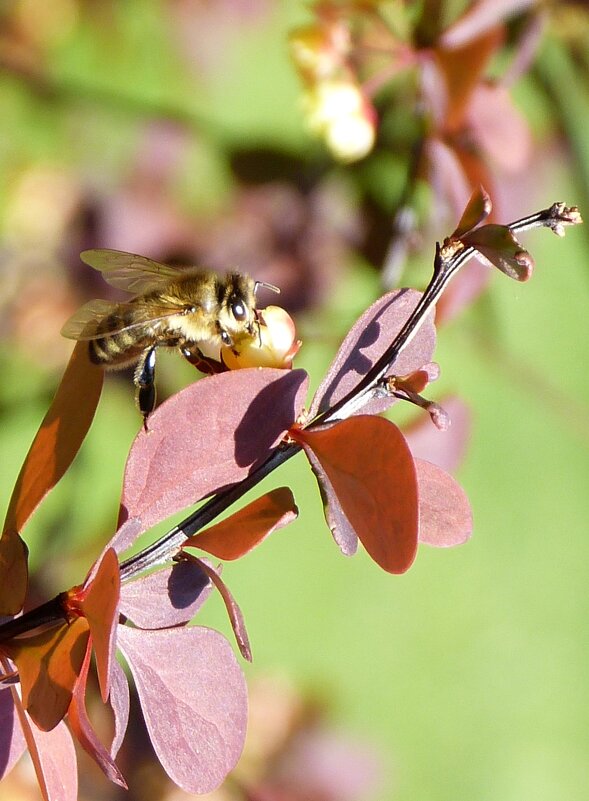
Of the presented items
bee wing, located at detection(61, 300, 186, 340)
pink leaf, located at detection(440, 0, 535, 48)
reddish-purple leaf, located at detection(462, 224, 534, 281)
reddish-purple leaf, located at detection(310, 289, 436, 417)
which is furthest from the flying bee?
pink leaf, located at detection(440, 0, 535, 48)

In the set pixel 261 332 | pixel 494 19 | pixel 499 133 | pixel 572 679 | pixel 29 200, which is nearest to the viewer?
pixel 261 332

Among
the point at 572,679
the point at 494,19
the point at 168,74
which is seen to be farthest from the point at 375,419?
the point at 572,679

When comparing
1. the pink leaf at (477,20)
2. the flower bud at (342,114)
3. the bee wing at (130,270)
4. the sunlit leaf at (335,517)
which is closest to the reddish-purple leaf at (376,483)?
the sunlit leaf at (335,517)

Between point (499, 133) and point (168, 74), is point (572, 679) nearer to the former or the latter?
point (499, 133)

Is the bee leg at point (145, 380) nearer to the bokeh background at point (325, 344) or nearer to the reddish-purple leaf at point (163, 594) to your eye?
the reddish-purple leaf at point (163, 594)

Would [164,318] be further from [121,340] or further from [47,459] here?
[47,459]

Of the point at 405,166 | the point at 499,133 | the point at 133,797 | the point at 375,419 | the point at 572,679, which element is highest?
the point at 405,166
